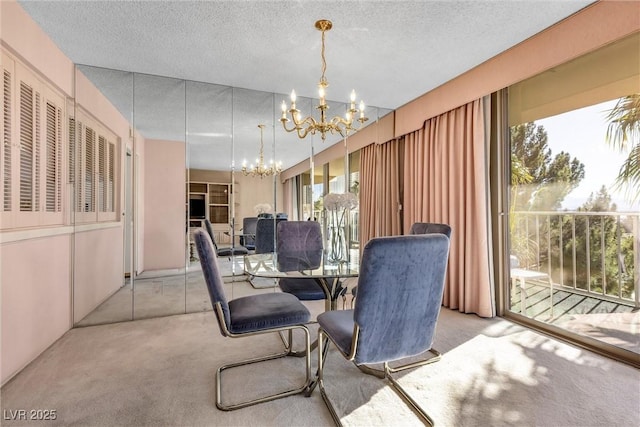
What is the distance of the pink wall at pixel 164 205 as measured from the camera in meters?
3.18

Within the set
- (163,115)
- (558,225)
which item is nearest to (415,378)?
(558,225)

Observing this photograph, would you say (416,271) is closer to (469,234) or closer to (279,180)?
(469,234)

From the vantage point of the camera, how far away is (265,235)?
3.58 meters

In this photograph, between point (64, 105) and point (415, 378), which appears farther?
point (64, 105)

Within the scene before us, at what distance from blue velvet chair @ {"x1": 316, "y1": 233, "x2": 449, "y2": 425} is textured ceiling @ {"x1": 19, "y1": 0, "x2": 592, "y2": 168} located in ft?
5.70

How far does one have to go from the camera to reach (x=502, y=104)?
2.88 metres

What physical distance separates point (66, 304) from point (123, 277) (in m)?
0.63

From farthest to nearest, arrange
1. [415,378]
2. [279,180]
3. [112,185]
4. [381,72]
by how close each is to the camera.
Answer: [279,180] → [112,185] → [381,72] → [415,378]

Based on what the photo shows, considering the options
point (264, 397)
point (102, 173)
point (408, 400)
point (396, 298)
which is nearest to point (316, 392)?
point (264, 397)

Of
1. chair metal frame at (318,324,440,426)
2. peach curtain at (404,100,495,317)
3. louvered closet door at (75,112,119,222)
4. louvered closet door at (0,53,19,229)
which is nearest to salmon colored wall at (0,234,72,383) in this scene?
louvered closet door at (0,53,19,229)

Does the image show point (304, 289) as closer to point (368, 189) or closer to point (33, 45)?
point (368, 189)

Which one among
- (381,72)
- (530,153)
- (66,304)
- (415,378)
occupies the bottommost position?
(415,378)

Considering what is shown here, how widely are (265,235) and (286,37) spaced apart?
211 centimetres

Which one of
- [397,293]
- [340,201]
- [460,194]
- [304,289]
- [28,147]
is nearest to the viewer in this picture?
[397,293]
